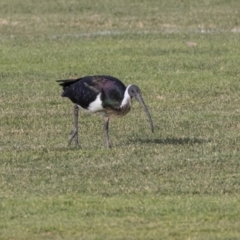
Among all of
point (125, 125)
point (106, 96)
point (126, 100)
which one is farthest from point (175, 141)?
point (125, 125)

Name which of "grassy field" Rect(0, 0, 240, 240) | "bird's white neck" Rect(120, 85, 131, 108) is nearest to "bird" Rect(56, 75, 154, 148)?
"bird's white neck" Rect(120, 85, 131, 108)

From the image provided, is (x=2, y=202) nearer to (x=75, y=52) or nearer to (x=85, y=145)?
(x=85, y=145)

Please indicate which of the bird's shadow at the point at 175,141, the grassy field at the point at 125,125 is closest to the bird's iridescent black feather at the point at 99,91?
the grassy field at the point at 125,125

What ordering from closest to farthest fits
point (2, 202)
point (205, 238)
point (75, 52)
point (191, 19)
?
point (205, 238), point (2, 202), point (75, 52), point (191, 19)

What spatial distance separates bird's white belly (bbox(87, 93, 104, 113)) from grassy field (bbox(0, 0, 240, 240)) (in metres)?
0.45

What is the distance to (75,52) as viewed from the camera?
2000cm

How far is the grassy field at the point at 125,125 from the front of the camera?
362 inches

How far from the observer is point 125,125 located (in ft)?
46.4

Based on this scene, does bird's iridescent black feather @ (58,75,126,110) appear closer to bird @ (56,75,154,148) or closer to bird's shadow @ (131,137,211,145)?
bird @ (56,75,154,148)

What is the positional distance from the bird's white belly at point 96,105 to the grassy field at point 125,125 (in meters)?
0.45

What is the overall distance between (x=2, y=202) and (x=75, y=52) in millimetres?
10475

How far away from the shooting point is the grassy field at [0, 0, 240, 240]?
30.1 feet

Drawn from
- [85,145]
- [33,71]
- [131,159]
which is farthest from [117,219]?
[33,71]

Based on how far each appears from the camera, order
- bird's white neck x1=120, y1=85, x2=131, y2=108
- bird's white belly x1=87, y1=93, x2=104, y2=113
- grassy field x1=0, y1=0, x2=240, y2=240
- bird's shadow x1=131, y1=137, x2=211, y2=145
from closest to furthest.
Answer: grassy field x1=0, y1=0, x2=240, y2=240
bird's white neck x1=120, y1=85, x2=131, y2=108
bird's white belly x1=87, y1=93, x2=104, y2=113
bird's shadow x1=131, y1=137, x2=211, y2=145
